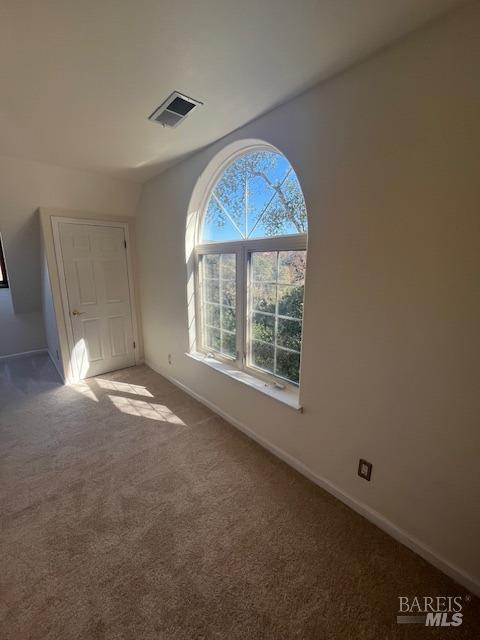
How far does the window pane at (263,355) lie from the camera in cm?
214

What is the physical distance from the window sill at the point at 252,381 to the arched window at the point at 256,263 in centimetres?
7

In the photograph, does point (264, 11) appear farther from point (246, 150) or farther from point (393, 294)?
point (393, 294)

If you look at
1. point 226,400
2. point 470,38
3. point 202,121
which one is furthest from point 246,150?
point 226,400

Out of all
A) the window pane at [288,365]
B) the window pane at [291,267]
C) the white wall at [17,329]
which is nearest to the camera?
the window pane at [291,267]

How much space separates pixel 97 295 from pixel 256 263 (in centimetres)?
233

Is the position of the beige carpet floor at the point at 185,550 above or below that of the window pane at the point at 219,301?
below

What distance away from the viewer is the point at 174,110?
167 cm

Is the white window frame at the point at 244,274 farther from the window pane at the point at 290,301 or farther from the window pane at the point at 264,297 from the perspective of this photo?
the window pane at the point at 290,301

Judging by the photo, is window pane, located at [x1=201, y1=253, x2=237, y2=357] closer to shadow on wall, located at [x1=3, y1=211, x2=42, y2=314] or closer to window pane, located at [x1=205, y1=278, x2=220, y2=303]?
window pane, located at [x1=205, y1=278, x2=220, y2=303]

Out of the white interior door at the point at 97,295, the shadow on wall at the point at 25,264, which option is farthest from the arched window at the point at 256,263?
the shadow on wall at the point at 25,264

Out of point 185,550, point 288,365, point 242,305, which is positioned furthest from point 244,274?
point 185,550

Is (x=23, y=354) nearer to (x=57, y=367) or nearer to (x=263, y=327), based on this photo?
(x=57, y=367)

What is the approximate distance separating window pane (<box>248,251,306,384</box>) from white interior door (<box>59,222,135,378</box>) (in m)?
2.17

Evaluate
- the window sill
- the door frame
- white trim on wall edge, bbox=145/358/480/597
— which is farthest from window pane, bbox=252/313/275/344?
the door frame
